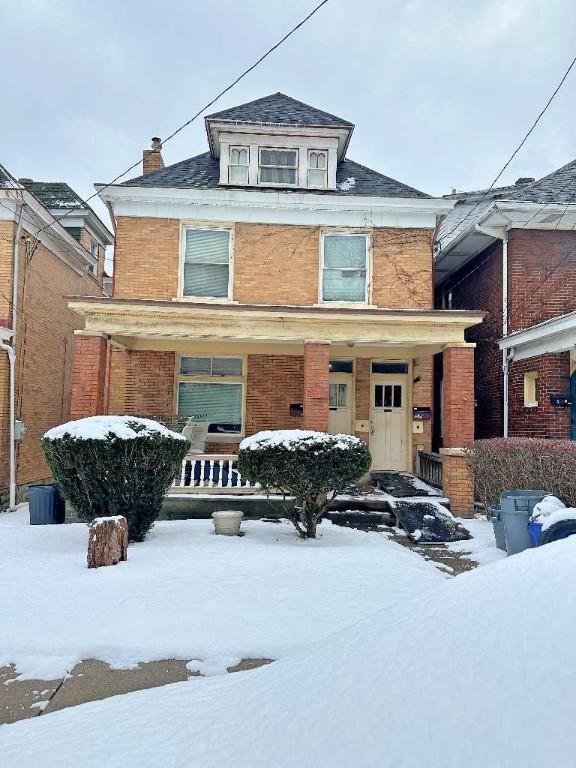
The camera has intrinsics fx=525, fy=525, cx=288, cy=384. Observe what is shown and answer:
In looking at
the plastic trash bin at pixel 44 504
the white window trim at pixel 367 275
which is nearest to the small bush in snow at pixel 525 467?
the white window trim at pixel 367 275

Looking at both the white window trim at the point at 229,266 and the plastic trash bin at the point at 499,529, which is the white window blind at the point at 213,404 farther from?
the plastic trash bin at the point at 499,529

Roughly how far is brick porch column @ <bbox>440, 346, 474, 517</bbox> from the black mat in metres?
0.81

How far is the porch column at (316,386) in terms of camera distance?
1023 cm

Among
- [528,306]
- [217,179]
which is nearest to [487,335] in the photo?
[528,306]

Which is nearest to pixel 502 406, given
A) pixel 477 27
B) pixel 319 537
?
pixel 319 537

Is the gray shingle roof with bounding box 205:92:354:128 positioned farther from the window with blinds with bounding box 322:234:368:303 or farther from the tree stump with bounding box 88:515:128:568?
the tree stump with bounding box 88:515:128:568

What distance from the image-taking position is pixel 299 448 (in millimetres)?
7656

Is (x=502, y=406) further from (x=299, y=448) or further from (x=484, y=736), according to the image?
(x=484, y=736)

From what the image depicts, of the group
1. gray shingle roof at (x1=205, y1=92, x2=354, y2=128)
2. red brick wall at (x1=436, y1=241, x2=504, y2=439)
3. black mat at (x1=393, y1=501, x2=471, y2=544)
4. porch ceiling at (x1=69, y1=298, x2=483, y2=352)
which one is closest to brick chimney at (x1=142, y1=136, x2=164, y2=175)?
gray shingle roof at (x1=205, y1=92, x2=354, y2=128)

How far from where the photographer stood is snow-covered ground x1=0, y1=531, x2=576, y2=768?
56.1 inches

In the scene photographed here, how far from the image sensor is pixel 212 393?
12898mm

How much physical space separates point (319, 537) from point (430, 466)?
15.8 ft

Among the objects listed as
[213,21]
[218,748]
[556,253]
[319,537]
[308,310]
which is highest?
[213,21]

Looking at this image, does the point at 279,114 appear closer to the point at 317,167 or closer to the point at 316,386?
the point at 317,167
